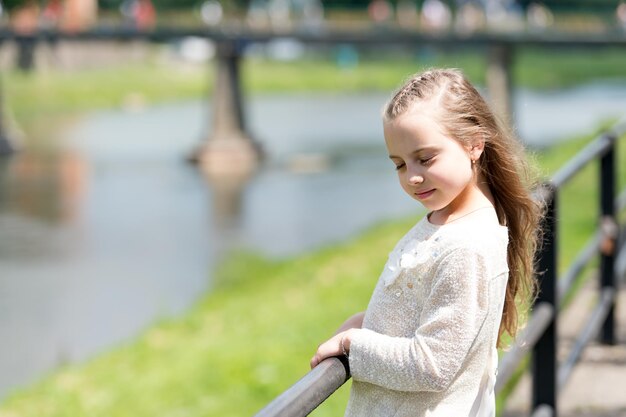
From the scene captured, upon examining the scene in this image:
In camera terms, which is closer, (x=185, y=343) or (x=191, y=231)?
(x=185, y=343)

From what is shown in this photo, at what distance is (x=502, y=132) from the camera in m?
2.16

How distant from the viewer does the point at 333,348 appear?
6.42 ft

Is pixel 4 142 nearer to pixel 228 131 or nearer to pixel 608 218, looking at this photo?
pixel 228 131

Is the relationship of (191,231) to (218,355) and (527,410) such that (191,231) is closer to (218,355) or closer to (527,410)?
(218,355)

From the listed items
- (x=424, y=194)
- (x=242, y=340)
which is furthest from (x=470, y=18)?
(x=424, y=194)

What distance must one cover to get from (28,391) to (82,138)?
78.7 feet

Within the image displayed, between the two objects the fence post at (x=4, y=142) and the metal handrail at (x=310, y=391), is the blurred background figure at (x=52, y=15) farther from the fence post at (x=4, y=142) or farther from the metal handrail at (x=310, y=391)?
the metal handrail at (x=310, y=391)

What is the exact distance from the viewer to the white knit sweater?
1.94 metres

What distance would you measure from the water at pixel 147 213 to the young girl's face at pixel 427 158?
7.93 metres

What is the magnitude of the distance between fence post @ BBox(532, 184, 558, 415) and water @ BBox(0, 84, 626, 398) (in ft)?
21.9

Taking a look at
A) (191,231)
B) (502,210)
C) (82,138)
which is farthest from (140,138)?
(502,210)

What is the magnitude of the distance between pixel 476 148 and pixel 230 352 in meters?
5.61

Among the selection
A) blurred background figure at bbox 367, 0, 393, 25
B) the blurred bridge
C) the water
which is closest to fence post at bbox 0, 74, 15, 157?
the blurred bridge

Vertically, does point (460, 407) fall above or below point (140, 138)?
above
